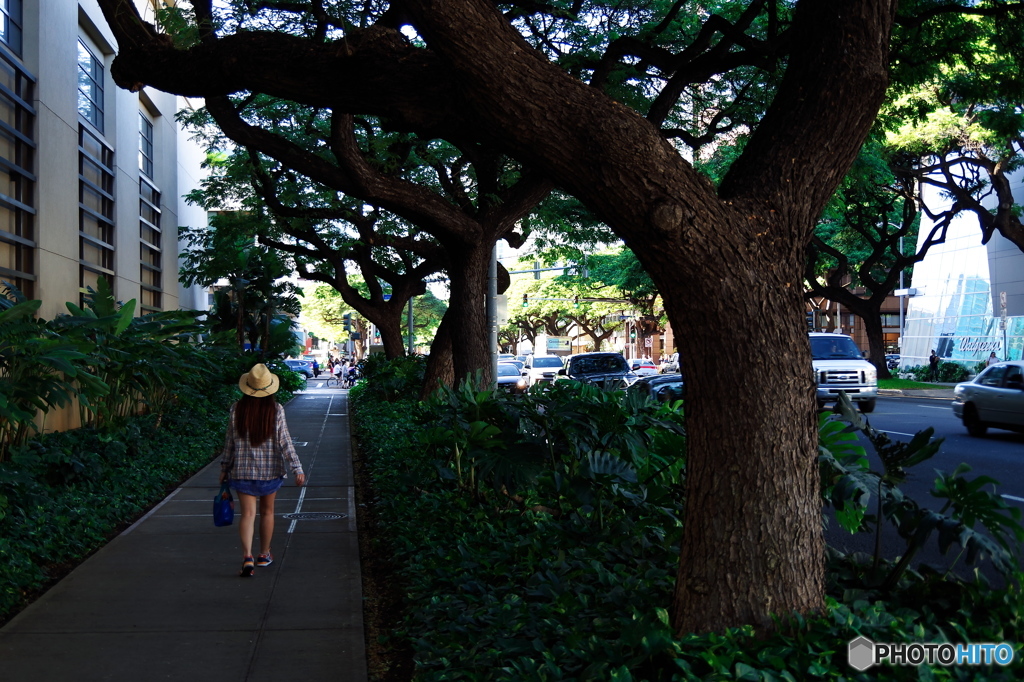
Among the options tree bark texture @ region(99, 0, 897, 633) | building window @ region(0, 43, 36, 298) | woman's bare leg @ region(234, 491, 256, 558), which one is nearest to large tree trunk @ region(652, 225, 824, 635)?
tree bark texture @ region(99, 0, 897, 633)

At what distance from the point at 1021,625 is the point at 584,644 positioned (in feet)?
6.14

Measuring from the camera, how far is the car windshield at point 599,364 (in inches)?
1035

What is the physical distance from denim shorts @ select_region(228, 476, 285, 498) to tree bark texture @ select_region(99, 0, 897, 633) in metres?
3.97

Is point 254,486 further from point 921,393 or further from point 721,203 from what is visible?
point 921,393

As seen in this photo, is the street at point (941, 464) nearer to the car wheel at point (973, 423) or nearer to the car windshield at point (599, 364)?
the car wheel at point (973, 423)

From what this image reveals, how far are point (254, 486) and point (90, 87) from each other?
42.4ft

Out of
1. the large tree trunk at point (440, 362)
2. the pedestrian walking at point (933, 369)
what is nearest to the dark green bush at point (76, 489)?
the large tree trunk at point (440, 362)

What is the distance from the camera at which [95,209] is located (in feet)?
58.7

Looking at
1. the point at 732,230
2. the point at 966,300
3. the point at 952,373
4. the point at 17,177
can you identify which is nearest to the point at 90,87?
the point at 17,177

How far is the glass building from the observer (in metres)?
41.8

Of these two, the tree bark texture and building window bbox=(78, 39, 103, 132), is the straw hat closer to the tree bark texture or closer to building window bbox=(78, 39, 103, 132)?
the tree bark texture

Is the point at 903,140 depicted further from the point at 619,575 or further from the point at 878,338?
the point at 619,575

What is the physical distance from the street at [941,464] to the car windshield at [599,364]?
21.7ft

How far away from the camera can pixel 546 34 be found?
13.0 metres
